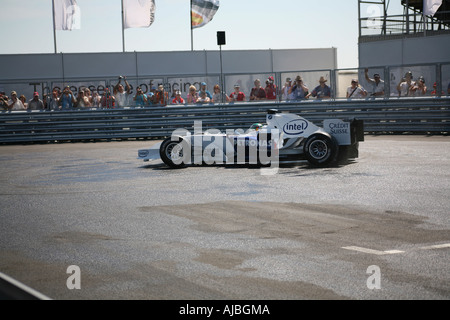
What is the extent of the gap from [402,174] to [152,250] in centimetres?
624

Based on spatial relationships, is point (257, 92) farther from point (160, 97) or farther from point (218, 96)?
point (160, 97)

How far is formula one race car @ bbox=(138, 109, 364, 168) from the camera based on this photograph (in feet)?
41.1

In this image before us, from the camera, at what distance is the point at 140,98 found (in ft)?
71.5

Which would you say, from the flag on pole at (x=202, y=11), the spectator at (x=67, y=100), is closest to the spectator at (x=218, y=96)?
the spectator at (x=67, y=100)

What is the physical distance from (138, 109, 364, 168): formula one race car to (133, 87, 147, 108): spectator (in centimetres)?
900

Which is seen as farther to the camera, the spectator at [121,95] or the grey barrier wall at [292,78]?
the spectator at [121,95]

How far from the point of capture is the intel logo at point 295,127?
12680 millimetres

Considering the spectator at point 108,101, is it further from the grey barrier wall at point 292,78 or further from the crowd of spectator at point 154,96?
the grey barrier wall at point 292,78

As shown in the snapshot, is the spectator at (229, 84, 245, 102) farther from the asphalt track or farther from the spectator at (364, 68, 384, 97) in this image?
the asphalt track

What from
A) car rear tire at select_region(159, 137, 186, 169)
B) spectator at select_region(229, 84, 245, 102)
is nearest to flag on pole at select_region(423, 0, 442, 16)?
spectator at select_region(229, 84, 245, 102)

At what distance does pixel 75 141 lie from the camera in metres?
22.0

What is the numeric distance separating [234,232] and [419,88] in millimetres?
14447

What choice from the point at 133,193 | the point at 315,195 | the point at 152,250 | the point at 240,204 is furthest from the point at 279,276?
the point at 133,193

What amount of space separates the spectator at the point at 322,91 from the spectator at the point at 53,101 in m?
8.60
